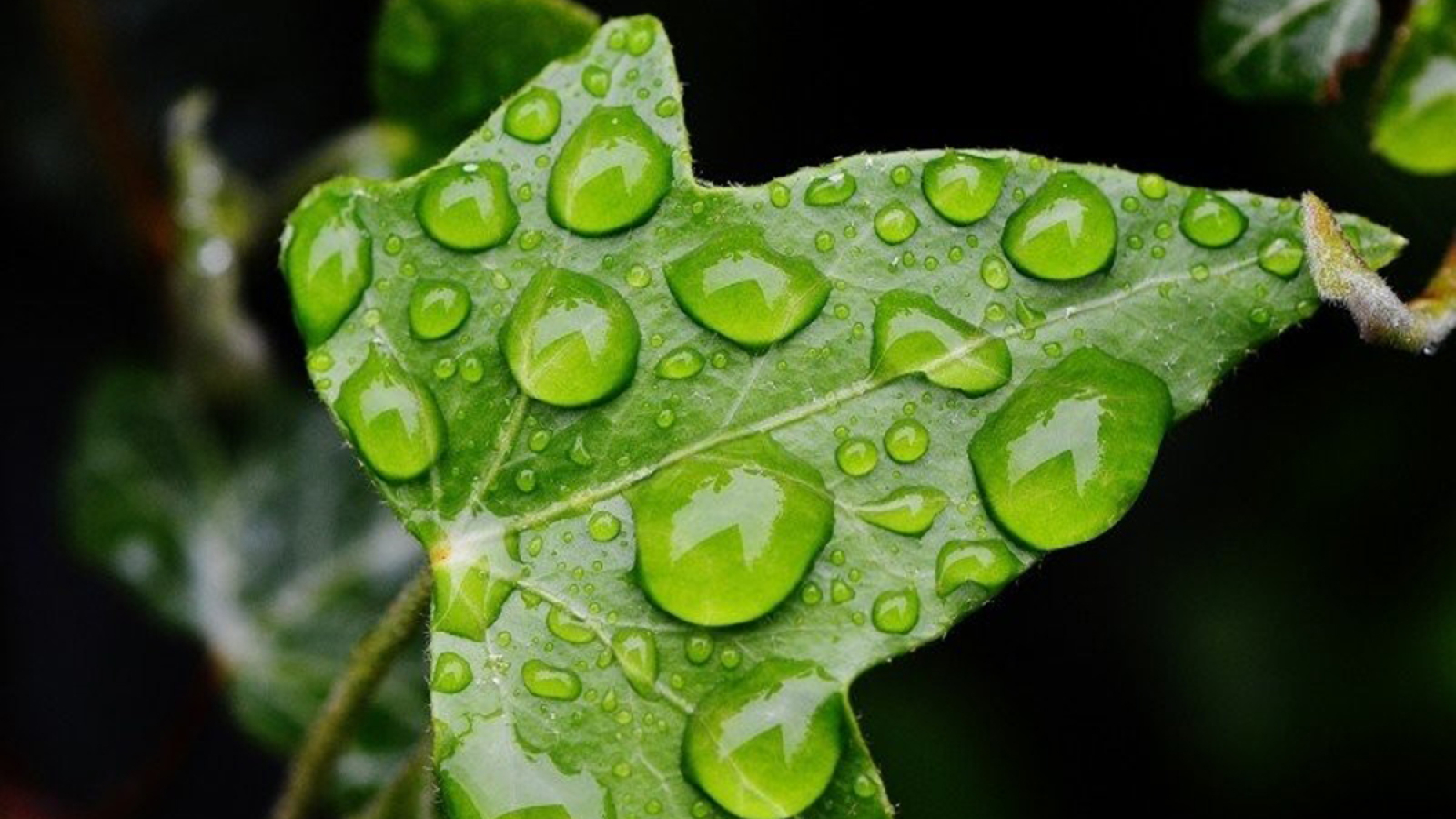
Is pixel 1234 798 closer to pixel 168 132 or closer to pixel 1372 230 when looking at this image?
pixel 1372 230

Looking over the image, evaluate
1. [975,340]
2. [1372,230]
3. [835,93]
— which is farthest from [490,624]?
[835,93]

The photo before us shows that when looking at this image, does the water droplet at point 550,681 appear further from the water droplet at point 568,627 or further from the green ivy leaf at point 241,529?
the green ivy leaf at point 241,529

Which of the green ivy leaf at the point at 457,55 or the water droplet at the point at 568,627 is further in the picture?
the green ivy leaf at the point at 457,55

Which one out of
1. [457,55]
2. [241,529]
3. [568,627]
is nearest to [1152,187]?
[568,627]

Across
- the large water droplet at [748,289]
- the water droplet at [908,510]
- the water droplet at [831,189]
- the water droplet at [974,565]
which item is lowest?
the water droplet at [974,565]

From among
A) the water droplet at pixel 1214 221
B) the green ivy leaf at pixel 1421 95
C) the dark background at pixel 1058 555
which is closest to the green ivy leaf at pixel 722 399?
the water droplet at pixel 1214 221

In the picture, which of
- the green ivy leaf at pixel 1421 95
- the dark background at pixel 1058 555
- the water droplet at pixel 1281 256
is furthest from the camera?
the dark background at pixel 1058 555

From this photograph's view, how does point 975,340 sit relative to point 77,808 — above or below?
above
